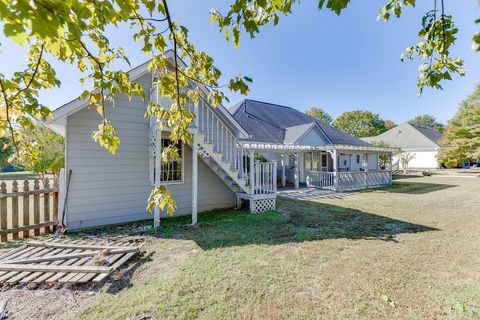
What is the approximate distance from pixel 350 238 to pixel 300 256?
6.19ft

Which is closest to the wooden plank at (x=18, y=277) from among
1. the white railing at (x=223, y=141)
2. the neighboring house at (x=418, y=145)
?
the white railing at (x=223, y=141)

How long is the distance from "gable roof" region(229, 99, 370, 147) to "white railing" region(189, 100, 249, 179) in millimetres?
6910

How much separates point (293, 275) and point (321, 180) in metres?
12.6

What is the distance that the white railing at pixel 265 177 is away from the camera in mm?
8375

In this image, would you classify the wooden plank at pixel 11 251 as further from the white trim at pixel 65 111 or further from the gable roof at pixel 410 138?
the gable roof at pixel 410 138

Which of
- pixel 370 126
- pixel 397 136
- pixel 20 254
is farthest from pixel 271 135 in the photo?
pixel 370 126

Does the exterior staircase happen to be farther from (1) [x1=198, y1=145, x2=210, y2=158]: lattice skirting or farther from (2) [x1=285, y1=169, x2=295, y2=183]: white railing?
(2) [x1=285, y1=169, x2=295, y2=183]: white railing

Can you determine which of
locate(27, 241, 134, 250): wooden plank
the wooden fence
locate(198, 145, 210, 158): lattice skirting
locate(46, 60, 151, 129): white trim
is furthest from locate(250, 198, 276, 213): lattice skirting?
locate(46, 60, 151, 129): white trim

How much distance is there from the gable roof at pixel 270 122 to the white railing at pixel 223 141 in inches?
272

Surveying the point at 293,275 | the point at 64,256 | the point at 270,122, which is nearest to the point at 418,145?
the point at 270,122

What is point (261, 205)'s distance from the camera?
27.6 feet

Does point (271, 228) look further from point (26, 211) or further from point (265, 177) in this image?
point (26, 211)

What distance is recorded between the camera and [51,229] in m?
6.08

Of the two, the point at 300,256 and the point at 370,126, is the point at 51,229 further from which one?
the point at 370,126
